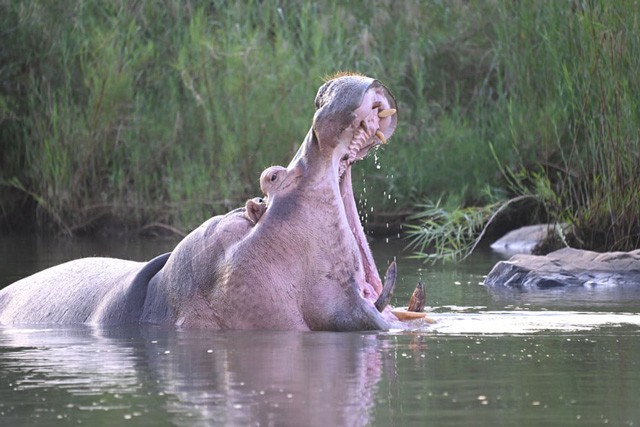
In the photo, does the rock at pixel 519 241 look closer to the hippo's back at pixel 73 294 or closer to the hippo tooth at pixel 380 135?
the hippo's back at pixel 73 294

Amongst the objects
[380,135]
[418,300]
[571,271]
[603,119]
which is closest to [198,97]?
[603,119]

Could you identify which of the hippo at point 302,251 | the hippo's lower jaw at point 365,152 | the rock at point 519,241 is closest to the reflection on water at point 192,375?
the hippo at point 302,251

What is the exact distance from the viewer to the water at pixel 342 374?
4238mm

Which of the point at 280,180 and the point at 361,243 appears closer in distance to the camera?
the point at 280,180

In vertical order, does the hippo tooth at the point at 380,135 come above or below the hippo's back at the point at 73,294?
above

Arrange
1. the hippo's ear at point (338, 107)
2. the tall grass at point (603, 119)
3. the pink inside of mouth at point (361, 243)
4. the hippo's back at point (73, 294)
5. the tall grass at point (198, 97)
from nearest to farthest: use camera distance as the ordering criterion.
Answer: the hippo's ear at point (338, 107)
the pink inside of mouth at point (361, 243)
the hippo's back at point (73, 294)
the tall grass at point (603, 119)
the tall grass at point (198, 97)

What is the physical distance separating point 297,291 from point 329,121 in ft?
2.28

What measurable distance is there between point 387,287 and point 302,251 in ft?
1.21

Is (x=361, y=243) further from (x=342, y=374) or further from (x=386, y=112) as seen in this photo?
(x=342, y=374)

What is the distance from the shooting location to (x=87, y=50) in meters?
14.3

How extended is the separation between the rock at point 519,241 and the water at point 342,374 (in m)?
4.36

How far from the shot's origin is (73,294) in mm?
6773

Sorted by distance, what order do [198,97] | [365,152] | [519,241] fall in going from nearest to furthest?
[365,152] → [519,241] → [198,97]

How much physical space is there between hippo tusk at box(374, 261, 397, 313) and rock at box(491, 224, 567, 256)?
5.39m
